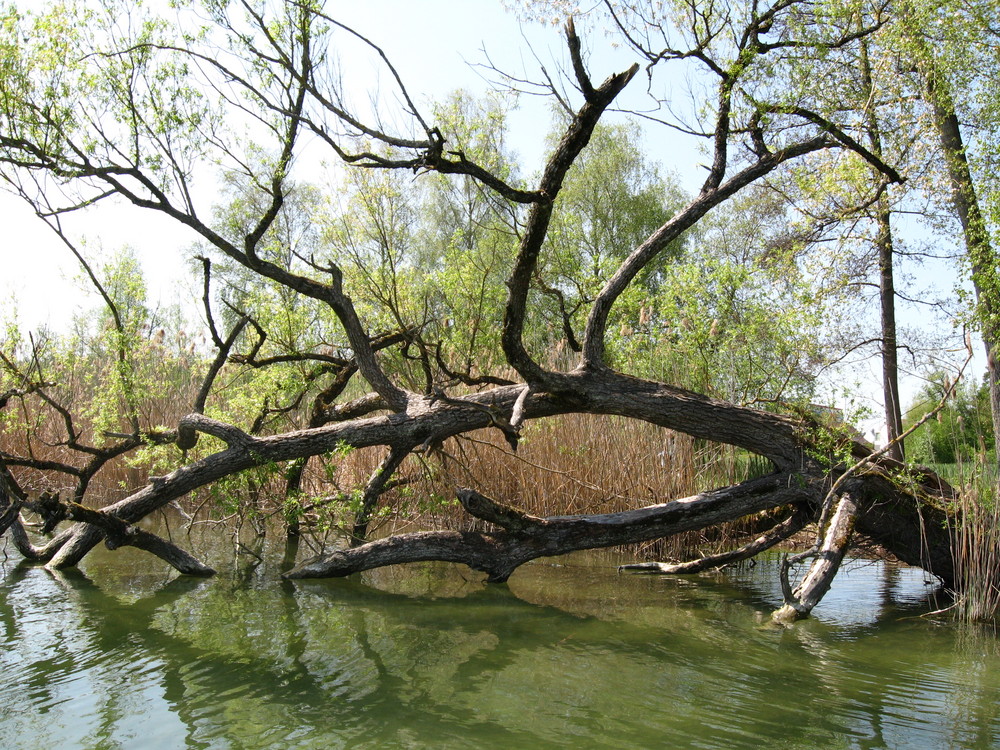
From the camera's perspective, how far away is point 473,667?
414cm

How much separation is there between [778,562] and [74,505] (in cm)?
608

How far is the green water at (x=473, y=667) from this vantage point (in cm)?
329

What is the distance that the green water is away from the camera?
329cm

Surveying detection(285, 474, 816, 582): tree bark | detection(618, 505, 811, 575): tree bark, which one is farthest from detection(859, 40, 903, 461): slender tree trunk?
detection(285, 474, 816, 582): tree bark

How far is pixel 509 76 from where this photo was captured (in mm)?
5188

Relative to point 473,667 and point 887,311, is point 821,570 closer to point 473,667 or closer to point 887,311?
point 473,667

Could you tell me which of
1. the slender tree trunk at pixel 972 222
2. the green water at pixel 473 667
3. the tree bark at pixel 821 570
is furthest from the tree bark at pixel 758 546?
the slender tree trunk at pixel 972 222

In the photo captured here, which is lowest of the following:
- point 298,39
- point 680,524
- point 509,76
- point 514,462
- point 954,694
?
point 954,694

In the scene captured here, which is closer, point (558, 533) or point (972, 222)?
point (558, 533)

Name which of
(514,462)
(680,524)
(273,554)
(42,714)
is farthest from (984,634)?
(273,554)

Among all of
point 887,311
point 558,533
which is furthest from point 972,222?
point 558,533

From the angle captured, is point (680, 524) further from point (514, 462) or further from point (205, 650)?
point (205, 650)

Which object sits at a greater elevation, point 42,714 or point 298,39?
point 298,39

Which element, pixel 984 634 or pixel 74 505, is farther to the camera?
pixel 74 505
